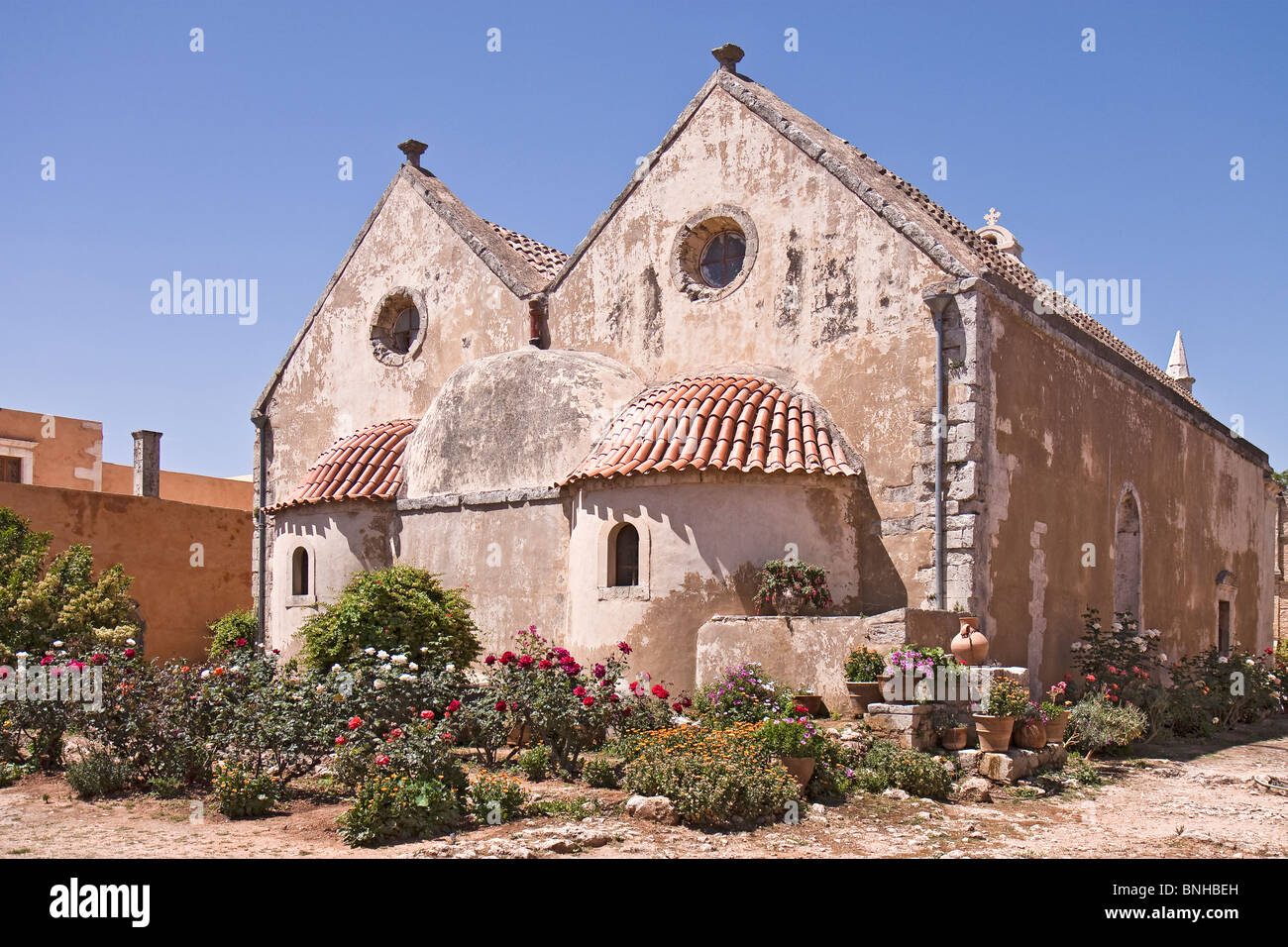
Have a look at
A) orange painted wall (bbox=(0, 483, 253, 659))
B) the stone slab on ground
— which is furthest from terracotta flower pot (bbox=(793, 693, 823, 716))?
orange painted wall (bbox=(0, 483, 253, 659))

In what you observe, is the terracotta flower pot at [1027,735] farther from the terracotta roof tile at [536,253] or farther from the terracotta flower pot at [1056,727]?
the terracotta roof tile at [536,253]

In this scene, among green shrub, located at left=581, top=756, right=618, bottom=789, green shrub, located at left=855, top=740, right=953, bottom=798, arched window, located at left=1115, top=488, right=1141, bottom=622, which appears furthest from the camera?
arched window, located at left=1115, top=488, right=1141, bottom=622

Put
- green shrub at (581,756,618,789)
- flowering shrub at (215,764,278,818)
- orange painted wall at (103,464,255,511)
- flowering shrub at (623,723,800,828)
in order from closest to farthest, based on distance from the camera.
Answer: flowering shrub at (623,723,800,828), flowering shrub at (215,764,278,818), green shrub at (581,756,618,789), orange painted wall at (103,464,255,511)

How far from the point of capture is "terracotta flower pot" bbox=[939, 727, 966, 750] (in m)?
11.7

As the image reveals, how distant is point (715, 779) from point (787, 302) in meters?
7.90

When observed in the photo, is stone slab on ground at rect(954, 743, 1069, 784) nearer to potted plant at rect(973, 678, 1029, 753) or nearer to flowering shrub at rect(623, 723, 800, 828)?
potted plant at rect(973, 678, 1029, 753)

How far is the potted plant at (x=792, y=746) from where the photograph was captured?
33.6ft

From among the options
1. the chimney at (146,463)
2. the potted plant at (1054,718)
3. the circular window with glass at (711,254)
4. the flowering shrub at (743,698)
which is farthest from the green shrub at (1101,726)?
the chimney at (146,463)

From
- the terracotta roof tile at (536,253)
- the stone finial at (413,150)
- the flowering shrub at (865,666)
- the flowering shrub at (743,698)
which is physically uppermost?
the stone finial at (413,150)

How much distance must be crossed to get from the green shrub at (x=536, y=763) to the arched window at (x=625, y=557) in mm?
3755

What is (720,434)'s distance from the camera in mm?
14156

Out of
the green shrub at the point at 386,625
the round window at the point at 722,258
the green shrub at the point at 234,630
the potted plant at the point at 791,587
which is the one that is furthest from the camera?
the green shrub at the point at 234,630

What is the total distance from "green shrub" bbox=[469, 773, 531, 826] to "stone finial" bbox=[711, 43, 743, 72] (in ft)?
37.2
